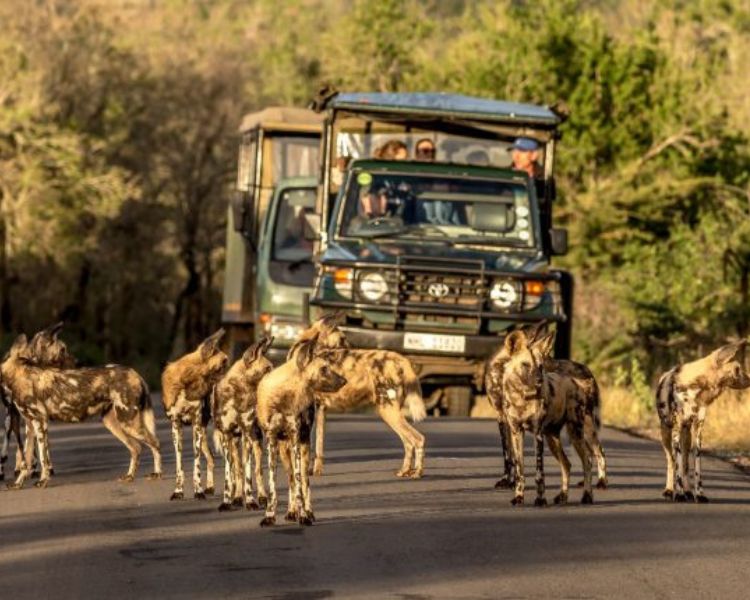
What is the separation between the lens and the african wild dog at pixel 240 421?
508 inches

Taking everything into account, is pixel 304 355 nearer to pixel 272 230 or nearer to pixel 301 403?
pixel 301 403

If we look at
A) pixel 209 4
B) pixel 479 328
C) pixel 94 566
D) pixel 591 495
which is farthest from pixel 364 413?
pixel 209 4

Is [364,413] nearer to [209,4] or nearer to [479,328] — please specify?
[479,328]

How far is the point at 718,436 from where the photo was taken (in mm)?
19938

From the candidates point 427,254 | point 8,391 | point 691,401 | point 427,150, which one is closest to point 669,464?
point 691,401

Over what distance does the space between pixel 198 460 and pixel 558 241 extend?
355 inches

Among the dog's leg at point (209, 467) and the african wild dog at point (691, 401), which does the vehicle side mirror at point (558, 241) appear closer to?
the african wild dog at point (691, 401)

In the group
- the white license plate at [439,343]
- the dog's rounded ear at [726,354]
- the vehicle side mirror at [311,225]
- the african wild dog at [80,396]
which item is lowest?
the african wild dog at [80,396]

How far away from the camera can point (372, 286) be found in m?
21.3

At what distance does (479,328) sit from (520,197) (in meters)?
1.49

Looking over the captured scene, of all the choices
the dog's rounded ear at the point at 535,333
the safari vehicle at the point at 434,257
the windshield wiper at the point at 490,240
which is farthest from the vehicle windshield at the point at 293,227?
Answer: the dog's rounded ear at the point at 535,333

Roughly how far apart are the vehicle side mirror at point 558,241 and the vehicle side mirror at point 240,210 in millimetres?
4117

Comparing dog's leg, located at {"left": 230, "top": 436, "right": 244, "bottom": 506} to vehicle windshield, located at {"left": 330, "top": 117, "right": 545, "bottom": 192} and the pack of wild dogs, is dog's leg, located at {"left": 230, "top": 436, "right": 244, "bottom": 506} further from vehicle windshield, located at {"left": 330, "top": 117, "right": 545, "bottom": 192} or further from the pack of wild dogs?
vehicle windshield, located at {"left": 330, "top": 117, "right": 545, "bottom": 192}

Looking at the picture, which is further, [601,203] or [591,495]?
[601,203]
